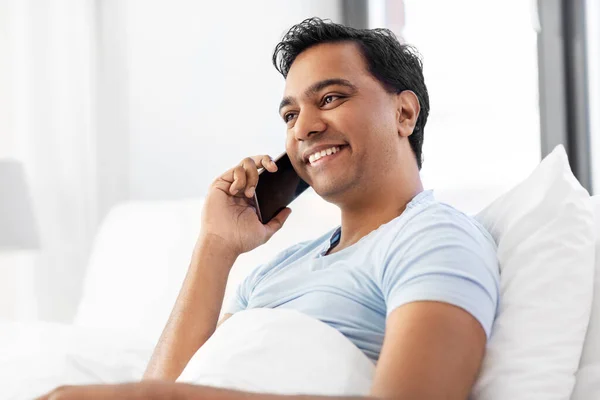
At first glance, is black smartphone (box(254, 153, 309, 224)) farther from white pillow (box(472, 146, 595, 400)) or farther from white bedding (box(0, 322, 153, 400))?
white pillow (box(472, 146, 595, 400))

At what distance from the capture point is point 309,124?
1.30m

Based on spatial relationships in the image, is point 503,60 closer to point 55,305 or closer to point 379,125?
point 379,125

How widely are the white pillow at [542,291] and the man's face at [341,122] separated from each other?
0.77ft

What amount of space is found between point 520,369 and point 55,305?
7.32 ft

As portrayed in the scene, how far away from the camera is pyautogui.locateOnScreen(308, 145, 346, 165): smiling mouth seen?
4.17 feet

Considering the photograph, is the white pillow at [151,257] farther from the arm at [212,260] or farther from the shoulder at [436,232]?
the shoulder at [436,232]

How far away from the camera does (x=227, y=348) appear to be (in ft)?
3.12

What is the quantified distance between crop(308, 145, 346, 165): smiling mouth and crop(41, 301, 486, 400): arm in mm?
443

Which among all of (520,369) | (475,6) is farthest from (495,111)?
(520,369)

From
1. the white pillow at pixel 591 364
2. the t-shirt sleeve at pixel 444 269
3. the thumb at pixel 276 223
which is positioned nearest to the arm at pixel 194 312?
the thumb at pixel 276 223

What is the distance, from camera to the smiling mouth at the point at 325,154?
1.27 m

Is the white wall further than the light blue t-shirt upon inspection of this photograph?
Yes

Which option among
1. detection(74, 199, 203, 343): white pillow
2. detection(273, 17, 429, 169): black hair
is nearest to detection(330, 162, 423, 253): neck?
detection(273, 17, 429, 169): black hair

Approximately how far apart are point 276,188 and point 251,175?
7 centimetres
